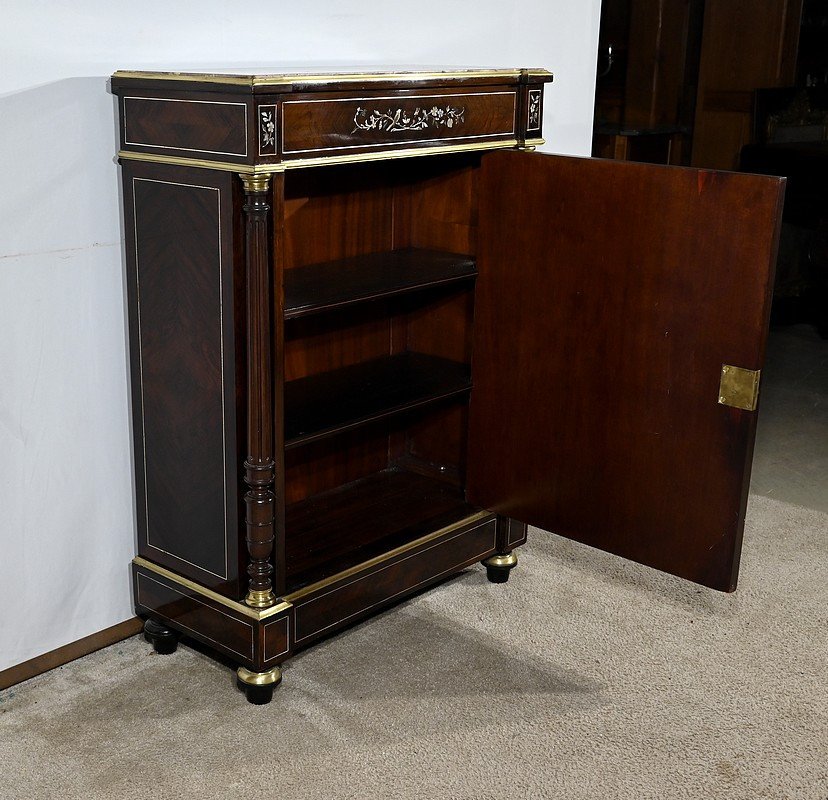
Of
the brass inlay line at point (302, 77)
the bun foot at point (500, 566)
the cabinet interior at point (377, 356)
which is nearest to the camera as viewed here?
the brass inlay line at point (302, 77)

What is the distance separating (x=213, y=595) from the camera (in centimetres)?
209

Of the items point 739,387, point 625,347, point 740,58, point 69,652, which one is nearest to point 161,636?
point 69,652

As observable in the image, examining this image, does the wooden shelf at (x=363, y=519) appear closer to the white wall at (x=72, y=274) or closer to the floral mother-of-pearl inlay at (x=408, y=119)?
the white wall at (x=72, y=274)

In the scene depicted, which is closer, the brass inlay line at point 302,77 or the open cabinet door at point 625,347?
the brass inlay line at point 302,77

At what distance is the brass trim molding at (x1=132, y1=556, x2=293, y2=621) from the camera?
6.63 ft

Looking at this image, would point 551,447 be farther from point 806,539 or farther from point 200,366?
point 806,539

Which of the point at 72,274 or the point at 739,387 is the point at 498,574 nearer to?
the point at 739,387

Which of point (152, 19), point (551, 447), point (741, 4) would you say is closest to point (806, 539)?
point (551, 447)

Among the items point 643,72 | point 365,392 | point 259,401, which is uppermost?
point 643,72

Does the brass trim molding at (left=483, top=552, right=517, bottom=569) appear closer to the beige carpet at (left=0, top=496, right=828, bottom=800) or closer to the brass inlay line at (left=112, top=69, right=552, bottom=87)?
the beige carpet at (left=0, top=496, right=828, bottom=800)

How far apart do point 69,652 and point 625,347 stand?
127 centimetres

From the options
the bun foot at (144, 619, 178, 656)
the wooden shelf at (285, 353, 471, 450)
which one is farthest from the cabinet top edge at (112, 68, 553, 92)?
the bun foot at (144, 619, 178, 656)

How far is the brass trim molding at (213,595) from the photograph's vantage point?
2.02 meters

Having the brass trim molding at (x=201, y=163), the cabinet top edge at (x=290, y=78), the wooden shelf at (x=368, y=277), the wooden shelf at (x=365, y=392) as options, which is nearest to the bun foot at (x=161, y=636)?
the wooden shelf at (x=365, y=392)
